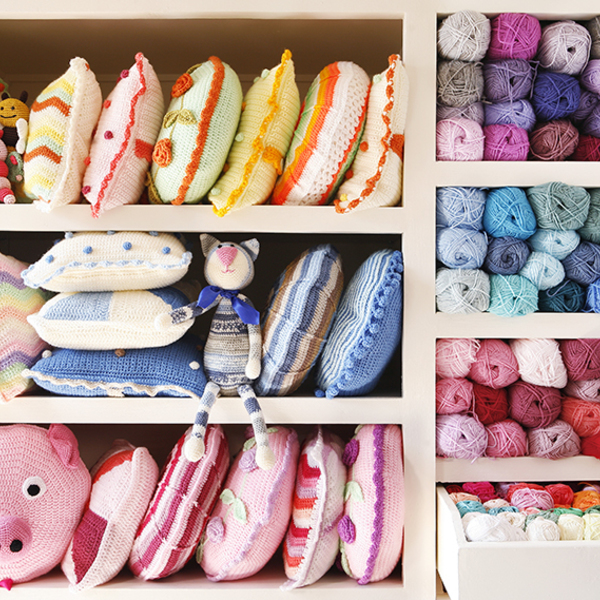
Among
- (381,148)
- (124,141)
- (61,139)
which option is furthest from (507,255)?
(61,139)

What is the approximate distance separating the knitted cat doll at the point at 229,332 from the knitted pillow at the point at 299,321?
29 mm

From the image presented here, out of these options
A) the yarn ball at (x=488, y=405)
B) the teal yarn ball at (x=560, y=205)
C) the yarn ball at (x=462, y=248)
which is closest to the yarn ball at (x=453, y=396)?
the yarn ball at (x=488, y=405)

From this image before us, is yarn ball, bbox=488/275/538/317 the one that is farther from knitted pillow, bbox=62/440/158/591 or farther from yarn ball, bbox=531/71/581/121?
knitted pillow, bbox=62/440/158/591

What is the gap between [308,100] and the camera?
3.06 ft

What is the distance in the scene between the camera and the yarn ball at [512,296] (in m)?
0.91

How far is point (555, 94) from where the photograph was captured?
3.05 ft

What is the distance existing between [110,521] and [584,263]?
1026 millimetres

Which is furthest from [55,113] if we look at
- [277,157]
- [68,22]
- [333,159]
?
[333,159]

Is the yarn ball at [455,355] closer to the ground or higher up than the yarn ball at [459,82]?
closer to the ground

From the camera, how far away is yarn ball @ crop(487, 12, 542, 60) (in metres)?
0.91

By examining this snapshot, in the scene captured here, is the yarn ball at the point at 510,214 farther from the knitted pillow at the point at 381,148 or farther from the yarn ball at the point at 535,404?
the yarn ball at the point at 535,404

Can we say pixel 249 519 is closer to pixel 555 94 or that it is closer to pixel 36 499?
pixel 36 499

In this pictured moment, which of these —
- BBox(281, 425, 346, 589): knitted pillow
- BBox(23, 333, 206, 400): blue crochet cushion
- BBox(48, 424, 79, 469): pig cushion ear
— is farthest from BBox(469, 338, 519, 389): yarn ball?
BBox(48, 424, 79, 469): pig cushion ear

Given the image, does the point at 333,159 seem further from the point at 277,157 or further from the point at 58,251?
the point at 58,251
